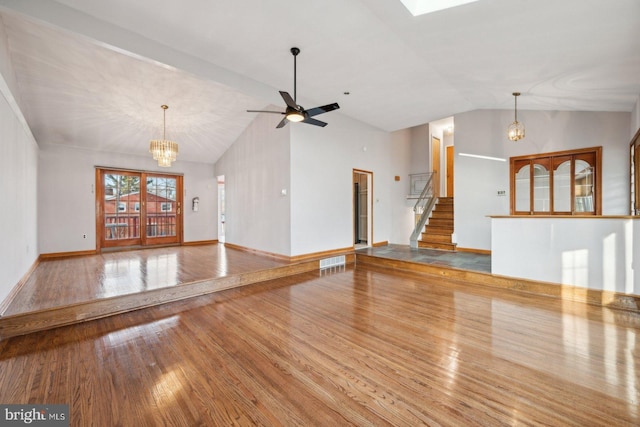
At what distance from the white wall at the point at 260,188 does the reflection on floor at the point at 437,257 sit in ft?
7.09

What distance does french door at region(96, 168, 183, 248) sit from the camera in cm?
723

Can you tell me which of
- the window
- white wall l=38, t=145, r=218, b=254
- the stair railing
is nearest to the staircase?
the stair railing

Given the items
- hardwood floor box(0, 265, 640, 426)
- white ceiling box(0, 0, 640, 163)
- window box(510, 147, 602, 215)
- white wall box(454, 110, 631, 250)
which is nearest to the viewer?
hardwood floor box(0, 265, 640, 426)

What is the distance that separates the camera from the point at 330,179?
6.55m

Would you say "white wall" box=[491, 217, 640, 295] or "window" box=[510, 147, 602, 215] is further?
"window" box=[510, 147, 602, 215]

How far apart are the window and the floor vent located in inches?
151

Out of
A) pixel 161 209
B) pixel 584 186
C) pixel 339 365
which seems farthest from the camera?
pixel 161 209

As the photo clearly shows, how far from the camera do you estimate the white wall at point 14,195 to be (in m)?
3.22

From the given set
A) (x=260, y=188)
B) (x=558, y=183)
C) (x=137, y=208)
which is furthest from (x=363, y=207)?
(x=137, y=208)

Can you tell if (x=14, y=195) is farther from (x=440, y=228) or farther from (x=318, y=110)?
(x=440, y=228)

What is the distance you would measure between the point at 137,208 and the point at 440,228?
8333 mm

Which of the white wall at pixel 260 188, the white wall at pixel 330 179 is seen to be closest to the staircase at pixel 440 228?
the white wall at pixel 330 179

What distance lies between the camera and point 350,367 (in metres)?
2.25

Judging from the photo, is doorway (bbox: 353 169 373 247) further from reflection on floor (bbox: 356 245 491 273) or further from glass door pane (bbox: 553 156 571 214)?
glass door pane (bbox: 553 156 571 214)
